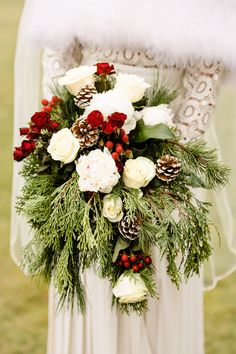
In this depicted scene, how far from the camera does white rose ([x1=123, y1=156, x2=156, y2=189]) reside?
1753 millimetres

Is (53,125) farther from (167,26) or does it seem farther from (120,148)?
(167,26)

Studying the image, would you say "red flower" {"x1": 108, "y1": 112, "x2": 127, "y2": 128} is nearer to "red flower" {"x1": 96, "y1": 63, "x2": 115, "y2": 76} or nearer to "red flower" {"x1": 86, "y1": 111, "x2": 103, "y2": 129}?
"red flower" {"x1": 86, "y1": 111, "x2": 103, "y2": 129}

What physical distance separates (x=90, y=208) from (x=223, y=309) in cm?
214

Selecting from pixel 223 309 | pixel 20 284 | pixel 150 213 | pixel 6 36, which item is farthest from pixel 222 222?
pixel 6 36

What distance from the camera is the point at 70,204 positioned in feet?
5.67

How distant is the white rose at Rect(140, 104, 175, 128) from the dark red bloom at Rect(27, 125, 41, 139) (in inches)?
11.1

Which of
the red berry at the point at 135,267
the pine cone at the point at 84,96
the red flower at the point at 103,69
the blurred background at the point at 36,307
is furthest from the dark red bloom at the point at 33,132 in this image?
the blurred background at the point at 36,307

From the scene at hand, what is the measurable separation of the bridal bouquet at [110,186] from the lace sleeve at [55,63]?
354 millimetres

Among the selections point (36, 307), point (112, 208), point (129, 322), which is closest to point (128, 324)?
point (129, 322)

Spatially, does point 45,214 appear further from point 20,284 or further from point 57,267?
point 20,284

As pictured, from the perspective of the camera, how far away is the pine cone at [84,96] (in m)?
1.83

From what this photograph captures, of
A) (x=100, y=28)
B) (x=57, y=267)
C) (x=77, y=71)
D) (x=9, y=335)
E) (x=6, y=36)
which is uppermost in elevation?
(x=6, y=36)

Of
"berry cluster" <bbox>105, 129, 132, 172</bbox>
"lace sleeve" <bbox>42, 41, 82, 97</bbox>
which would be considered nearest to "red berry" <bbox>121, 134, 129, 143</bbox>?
"berry cluster" <bbox>105, 129, 132, 172</bbox>

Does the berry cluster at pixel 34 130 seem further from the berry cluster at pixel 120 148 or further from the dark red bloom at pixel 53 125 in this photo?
the berry cluster at pixel 120 148
